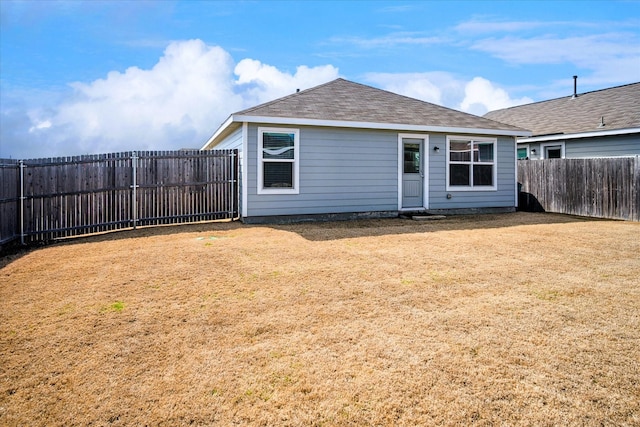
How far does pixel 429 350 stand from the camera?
9.76ft

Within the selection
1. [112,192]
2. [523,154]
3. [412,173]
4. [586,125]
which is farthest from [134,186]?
[586,125]

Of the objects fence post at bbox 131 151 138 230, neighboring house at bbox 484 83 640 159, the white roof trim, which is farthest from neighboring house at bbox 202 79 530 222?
neighboring house at bbox 484 83 640 159

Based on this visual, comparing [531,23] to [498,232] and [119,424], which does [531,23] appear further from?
[119,424]

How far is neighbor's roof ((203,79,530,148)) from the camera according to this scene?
33.2 feet

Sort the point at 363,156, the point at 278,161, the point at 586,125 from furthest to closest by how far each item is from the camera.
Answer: the point at 586,125
the point at 363,156
the point at 278,161

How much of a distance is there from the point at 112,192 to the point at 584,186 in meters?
13.6

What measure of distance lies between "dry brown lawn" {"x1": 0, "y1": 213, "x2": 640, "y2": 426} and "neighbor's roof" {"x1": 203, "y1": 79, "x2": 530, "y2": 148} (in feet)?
15.9

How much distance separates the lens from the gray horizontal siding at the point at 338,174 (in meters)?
10.3

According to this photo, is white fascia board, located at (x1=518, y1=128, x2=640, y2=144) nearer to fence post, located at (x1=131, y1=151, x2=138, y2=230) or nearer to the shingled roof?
the shingled roof

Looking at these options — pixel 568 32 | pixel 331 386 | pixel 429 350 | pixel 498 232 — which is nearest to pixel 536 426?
pixel 429 350

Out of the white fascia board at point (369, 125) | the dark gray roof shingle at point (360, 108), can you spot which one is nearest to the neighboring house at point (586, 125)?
the white fascia board at point (369, 125)

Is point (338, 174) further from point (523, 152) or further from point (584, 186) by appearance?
point (523, 152)

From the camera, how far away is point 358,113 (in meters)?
11.2

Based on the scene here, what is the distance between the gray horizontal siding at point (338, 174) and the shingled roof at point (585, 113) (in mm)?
8853
